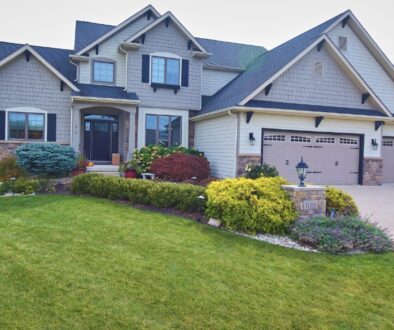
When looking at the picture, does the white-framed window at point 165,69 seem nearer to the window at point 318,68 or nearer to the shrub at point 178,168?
the shrub at point 178,168

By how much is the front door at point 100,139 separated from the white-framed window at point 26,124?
2.56m

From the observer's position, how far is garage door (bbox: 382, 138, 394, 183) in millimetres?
A: 18109

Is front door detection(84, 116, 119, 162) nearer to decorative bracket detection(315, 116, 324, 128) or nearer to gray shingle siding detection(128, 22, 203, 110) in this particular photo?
gray shingle siding detection(128, 22, 203, 110)

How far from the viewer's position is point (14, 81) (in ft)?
50.3

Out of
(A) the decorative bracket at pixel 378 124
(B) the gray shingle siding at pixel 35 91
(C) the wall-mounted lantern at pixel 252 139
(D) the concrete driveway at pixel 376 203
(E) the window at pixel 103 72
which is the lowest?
(D) the concrete driveway at pixel 376 203

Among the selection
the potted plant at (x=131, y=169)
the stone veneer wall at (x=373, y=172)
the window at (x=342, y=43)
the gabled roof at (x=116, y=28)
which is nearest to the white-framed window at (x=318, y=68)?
the window at (x=342, y=43)

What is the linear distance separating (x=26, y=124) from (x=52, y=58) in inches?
182

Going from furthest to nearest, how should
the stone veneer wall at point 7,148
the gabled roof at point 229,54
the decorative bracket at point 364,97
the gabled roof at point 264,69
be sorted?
the gabled roof at point 229,54 → the decorative bracket at point 364,97 → the stone veneer wall at point 7,148 → the gabled roof at point 264,69

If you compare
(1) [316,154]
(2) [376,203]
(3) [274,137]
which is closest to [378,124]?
(1) [316,154]

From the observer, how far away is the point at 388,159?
18281mm

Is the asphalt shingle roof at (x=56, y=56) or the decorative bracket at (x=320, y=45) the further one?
the asphalt shingle roof at (x=56, y=56)

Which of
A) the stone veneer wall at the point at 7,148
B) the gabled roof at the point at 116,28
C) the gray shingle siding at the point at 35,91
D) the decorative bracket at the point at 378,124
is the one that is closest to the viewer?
the stone veneer wall at the point at 7,148

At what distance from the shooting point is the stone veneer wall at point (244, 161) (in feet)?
46.8

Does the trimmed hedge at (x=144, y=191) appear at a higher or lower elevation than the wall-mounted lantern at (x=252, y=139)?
lower
